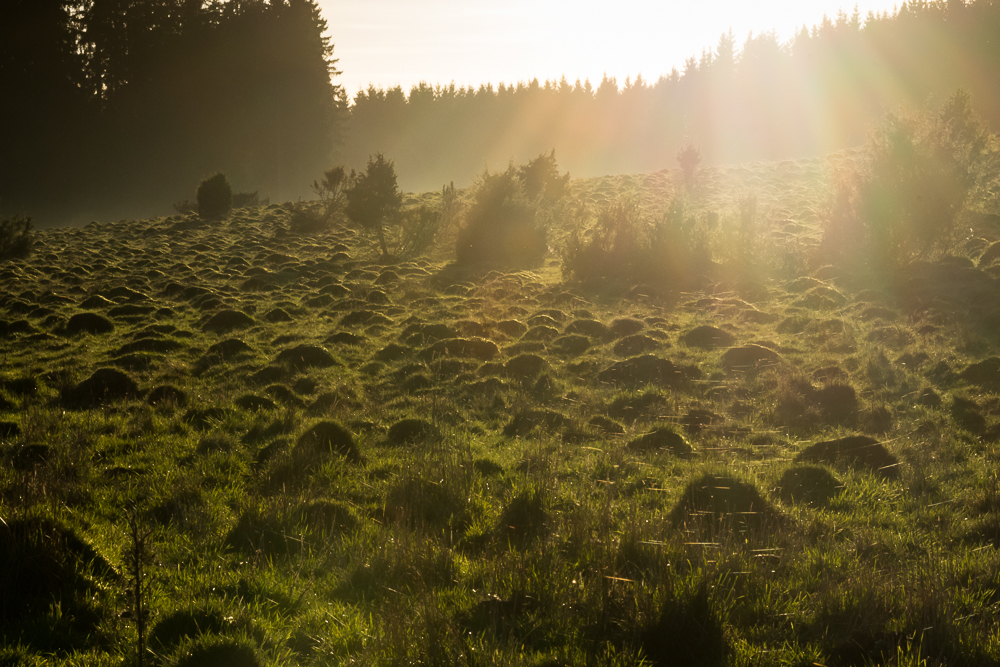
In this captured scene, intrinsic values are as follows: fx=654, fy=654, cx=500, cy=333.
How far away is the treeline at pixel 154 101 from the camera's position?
161ft

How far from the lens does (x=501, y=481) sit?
270 inches

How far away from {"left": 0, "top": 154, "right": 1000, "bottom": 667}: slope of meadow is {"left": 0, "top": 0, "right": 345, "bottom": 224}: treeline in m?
→ 40.7

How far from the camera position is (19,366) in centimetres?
1195

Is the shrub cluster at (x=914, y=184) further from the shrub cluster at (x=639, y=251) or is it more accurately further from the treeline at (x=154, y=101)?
the treeline at (x=154, y=101)

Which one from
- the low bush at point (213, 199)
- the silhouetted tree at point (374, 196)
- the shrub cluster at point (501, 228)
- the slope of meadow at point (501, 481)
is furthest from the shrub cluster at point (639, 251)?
the low bush at point (213, 199)

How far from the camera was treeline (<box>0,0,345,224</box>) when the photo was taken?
49062 millimetres

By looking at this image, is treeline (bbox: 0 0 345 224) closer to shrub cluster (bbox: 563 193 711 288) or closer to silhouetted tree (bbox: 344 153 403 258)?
silhouetted tree (bbox: 344 153 403 258)

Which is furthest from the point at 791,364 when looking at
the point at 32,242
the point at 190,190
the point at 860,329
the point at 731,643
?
the point at 190,190

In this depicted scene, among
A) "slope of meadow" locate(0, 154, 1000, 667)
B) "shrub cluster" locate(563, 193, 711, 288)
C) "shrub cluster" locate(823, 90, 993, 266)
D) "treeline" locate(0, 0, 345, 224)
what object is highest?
"treeline" locate(0, 0, 345, 224)

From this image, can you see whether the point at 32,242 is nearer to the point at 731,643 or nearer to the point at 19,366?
the point at 19,366

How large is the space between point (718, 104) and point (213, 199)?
6351cm

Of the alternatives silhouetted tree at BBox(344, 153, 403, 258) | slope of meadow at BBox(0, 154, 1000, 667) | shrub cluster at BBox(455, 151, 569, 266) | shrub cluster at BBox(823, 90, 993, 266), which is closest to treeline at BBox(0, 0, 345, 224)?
silhouetted tree at BBox(344, 153, 403, 258)

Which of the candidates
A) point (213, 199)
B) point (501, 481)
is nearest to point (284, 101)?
point (213, 199)

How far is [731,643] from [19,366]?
13078 mm
